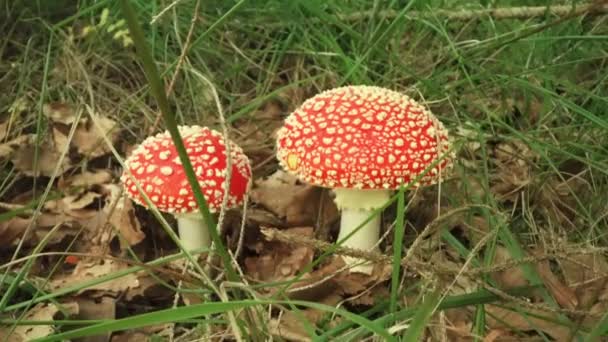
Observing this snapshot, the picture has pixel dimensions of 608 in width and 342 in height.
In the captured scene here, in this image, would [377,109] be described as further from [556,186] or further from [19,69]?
[19,69]

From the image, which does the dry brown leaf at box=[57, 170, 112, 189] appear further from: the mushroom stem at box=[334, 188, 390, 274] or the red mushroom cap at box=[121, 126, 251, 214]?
the mushroom stem at box=[334, 188, 390, 274]

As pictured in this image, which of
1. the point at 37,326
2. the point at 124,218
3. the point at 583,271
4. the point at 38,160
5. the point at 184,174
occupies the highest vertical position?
the point at 184,174

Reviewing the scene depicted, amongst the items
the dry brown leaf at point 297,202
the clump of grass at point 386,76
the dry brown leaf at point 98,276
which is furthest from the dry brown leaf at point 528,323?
the dry brown leaf at point 98,276

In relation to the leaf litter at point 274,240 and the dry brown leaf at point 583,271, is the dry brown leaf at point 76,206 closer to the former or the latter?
the leaf litter at point 274,240

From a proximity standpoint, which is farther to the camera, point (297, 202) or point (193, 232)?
point (297, 202)

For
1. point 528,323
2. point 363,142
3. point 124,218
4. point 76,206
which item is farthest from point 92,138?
point 528,323

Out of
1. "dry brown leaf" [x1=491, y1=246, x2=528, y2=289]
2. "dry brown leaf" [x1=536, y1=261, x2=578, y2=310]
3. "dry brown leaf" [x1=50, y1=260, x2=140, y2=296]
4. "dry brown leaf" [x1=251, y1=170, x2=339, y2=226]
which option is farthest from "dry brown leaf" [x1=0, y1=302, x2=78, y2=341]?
"dry brown leaf" [x1=536, y1=261, x2=578, y2=310]

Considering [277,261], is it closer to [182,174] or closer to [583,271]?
[182,174]
